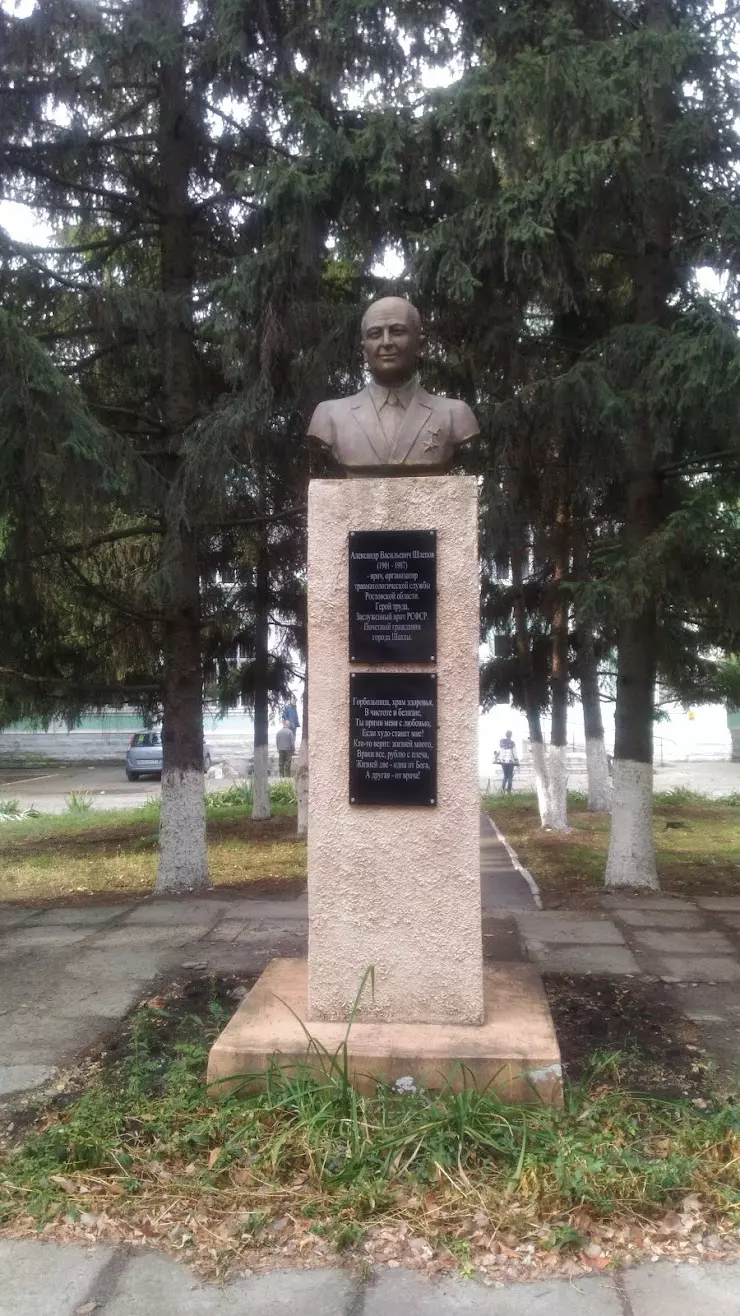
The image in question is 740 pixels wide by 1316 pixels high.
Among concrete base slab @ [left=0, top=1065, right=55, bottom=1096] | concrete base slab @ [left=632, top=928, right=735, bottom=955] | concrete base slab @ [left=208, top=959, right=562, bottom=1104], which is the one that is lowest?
concrete base slab @ [left=0, top=1065, right=55, bottom=1096]

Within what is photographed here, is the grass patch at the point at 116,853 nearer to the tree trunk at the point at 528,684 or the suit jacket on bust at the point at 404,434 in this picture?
the tree trunk at the point at 528,684

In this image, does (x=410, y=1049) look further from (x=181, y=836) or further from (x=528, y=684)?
(x=528, y=684)

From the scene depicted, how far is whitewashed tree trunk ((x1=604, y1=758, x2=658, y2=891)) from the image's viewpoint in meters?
7.66

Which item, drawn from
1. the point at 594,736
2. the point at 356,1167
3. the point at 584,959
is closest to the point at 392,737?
the point at 356,1167

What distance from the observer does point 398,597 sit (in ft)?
12.8

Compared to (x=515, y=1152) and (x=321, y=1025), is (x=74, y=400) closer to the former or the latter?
(x=321, y=1025)

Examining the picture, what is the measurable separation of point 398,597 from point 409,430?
73 cm

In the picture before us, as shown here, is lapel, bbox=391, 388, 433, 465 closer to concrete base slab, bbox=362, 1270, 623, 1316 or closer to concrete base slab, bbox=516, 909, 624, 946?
concrete base slab, bbox=362, 1270, 623, 1316

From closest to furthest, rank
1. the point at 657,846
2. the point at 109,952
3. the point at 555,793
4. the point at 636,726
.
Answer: the point at 109,952 → the point at 636,726 → the point at 657,846 → the point at 555,793

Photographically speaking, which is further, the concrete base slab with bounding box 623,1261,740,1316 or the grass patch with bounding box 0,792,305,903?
the grass patch with bounding box 0,792,305,903

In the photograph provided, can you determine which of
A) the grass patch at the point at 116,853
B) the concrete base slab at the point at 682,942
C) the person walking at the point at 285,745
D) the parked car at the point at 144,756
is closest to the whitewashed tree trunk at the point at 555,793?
the grass patch at the point at 116,853

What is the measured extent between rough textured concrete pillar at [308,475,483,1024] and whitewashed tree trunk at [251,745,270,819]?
930 centimetres

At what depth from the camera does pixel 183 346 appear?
8.13 metres

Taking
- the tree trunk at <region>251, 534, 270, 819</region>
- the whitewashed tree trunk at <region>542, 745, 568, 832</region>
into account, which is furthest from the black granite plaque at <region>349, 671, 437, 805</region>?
the whitewashed tree trunk at <region>542, 745, 568, 832</region>
